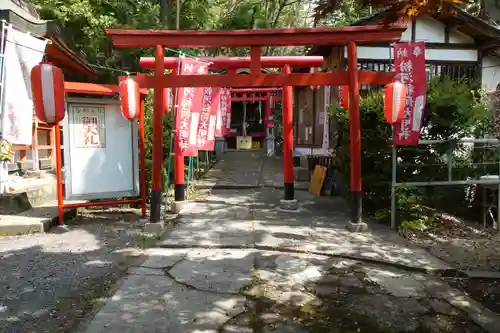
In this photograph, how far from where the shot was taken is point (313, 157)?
542 inches

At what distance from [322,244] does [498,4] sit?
4.72m

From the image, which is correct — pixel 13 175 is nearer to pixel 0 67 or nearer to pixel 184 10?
pixel 0 67

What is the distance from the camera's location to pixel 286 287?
16.9 feet

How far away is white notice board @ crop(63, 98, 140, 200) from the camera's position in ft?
26.4

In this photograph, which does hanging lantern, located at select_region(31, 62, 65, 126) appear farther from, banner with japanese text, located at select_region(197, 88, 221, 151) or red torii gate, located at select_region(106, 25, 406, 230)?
banner with japanese text, located at select_region(197, 88, 221, 151)

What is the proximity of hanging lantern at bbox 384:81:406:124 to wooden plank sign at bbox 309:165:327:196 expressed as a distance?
4.20 metres

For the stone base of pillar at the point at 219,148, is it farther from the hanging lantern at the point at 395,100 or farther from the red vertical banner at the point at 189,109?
the hanging lantern at the point at 395,100

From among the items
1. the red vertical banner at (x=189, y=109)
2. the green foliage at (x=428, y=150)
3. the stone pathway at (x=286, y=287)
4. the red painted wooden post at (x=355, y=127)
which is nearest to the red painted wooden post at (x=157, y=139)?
the stone pathway at (x=286, y=287)

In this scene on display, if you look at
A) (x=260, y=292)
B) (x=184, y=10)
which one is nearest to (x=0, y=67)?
(x=260, y=292)

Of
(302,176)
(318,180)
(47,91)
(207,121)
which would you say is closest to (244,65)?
(207,121)

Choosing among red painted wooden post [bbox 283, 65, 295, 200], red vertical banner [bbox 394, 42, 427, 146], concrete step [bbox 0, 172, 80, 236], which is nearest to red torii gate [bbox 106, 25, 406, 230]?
→ red vertical banner [bbox 394, 42, 427, 146]

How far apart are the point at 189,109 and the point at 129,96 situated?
5.92ft

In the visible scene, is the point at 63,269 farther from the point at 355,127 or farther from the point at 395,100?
the point at 395,100

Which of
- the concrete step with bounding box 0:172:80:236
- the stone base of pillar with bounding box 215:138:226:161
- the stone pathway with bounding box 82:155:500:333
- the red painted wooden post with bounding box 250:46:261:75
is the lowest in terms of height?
the stone pathway with bounding box 82:155:500:333
